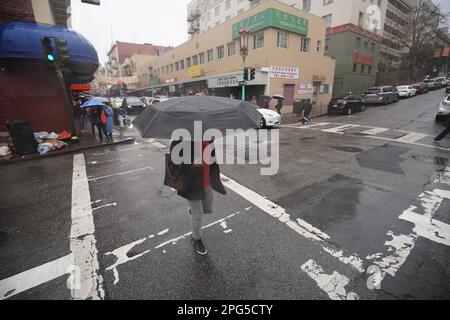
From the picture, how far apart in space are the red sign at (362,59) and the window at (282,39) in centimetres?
1378

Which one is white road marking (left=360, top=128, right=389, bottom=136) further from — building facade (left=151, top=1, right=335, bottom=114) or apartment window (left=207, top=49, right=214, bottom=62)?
apartment window (left=207, top=49, right=214, bottom=62)

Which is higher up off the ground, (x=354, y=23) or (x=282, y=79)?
(x=354, y=23)

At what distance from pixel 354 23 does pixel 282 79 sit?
1528 cm

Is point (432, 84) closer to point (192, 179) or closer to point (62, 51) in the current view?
point (192, 179)

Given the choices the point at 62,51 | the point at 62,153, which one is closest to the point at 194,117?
the point at 62,51

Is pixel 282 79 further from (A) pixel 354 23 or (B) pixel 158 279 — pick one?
(B) pixel 158 279

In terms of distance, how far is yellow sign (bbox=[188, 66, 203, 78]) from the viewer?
29.5 meters

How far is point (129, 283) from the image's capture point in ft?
8.64

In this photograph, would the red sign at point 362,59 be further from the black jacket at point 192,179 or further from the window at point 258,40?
the black jacket at point 192,179

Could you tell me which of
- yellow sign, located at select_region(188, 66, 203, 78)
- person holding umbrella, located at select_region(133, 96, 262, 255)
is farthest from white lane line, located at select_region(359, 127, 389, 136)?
yellow sign, located at select_region(188, 66, 203, 78)

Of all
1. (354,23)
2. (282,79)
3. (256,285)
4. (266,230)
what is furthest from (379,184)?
(354,23)

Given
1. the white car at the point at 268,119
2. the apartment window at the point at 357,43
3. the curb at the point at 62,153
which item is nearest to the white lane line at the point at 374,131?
the white car at the point at 268,119

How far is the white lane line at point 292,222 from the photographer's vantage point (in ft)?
9.70

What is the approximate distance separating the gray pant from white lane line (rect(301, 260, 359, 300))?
1486 mm
